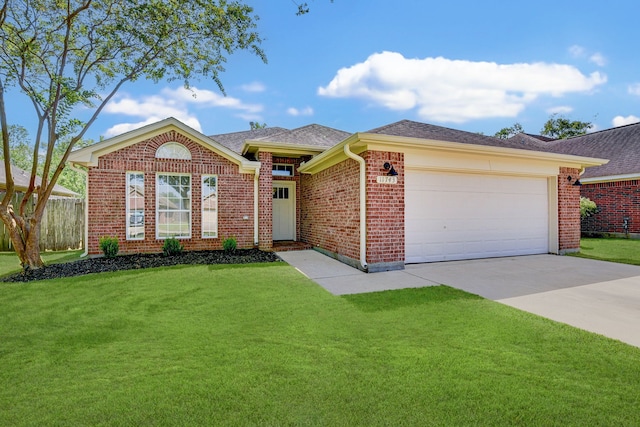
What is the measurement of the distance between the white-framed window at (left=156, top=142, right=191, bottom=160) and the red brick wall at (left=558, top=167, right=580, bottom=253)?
11115 millimetres

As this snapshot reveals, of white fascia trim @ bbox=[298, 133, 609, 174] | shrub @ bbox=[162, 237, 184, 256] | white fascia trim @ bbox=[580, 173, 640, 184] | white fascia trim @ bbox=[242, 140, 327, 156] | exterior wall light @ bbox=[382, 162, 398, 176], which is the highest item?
white fascia trim @ bbox=[242, 140, 327, 156]

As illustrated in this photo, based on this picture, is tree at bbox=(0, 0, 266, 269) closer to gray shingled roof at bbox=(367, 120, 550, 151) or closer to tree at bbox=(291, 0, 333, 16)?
tree at bbox=(291, 0, 333, 16)

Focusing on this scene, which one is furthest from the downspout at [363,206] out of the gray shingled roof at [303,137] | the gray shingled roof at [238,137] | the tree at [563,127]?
the tree at [563,127]

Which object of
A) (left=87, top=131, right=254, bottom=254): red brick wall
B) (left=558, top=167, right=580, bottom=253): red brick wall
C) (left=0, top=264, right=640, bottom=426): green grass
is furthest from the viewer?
(left=558, top=167, right=580, bottom=253): red brick wall

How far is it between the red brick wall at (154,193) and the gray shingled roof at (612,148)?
50.4 feet

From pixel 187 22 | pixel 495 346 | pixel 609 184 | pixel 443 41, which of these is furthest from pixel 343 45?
pixel 609 184

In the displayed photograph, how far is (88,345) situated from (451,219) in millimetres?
7488

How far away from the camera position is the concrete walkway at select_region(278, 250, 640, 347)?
12.9 ft

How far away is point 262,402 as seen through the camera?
2240 mm

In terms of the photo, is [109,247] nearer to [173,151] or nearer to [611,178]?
[173,151]

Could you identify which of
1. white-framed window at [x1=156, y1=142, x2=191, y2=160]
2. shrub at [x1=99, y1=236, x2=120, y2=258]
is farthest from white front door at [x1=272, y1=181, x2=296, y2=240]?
shrub at [x1=99, y1=236, x2=120, y2=258]

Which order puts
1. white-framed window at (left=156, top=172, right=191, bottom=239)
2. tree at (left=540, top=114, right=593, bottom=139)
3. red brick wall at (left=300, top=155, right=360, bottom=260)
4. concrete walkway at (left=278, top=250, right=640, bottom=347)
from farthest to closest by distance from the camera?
tree at (left=540, top=114, right=593, bottom=139) < white-framed window at (left=156, top=172, right=191, bottom=239) < red brick wall at (left=300, top=155, right=360, bottom=260) < concrete walkway at (left=278, top=250, right=640, bottom=347)

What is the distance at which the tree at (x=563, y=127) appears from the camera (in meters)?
32.0

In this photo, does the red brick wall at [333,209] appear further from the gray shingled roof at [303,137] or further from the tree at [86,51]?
the tree at [86,51]
